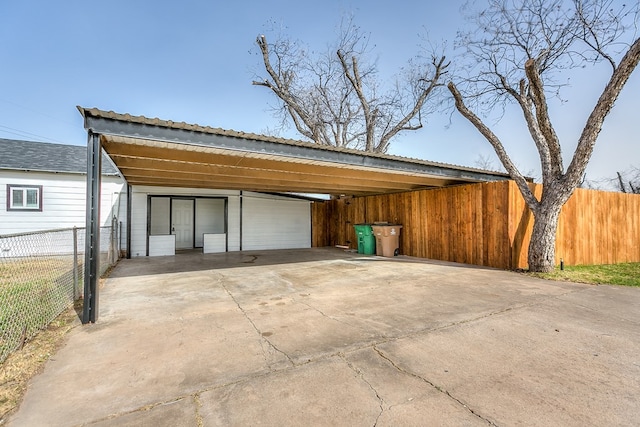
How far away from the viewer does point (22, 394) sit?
200 cm

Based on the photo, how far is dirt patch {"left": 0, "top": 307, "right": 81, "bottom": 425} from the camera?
76.1 inches

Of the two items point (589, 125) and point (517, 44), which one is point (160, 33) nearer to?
point (517, 44)

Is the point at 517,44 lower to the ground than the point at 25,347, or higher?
higher

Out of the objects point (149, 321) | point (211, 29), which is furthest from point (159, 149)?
point (211, 29)

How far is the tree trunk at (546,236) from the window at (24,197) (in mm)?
14071

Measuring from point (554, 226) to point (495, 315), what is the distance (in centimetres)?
411

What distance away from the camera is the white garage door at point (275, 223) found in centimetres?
1152

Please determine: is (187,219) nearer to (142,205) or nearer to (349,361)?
(142,205)

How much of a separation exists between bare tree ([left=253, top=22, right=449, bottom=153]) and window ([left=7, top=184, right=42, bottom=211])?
11.0 m

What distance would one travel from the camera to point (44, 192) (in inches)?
358

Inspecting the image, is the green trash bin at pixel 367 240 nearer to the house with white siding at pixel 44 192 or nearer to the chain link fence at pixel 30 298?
the chain link fence at pixel 30 298

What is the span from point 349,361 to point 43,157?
1284cm

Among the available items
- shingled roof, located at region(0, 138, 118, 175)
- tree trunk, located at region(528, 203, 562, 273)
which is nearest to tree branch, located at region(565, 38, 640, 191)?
tree trunk, located at region(528, 203, 562, 273)

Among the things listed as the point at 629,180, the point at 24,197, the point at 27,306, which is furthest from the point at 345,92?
the point at 629,180
